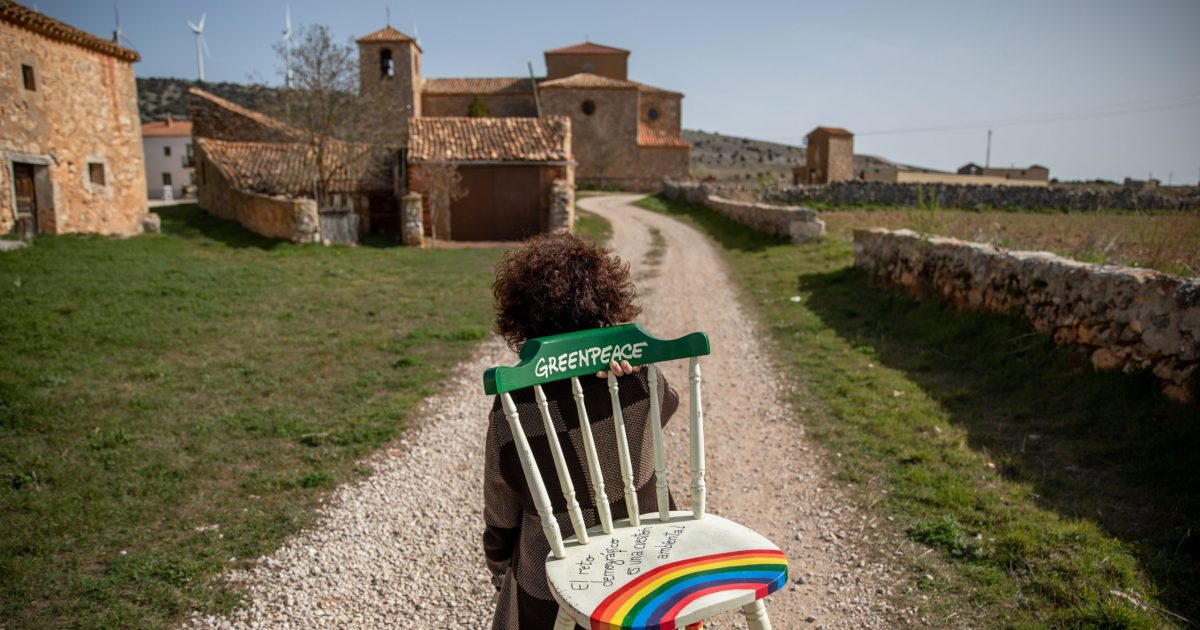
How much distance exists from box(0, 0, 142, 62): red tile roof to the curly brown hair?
54.7ft

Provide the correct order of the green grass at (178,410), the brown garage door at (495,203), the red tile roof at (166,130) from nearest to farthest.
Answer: the green grass at (178,410)
the brown garage door at (495,203)
the red tile roof at (166,130)

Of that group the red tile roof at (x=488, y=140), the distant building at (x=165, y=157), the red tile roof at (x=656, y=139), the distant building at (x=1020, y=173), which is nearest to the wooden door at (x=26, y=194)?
the red tile roof at (x=488, y=140)

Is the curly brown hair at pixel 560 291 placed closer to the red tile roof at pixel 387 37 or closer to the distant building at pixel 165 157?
the red tile roof at pixel 387 37

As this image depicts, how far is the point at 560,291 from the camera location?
2.04 meters

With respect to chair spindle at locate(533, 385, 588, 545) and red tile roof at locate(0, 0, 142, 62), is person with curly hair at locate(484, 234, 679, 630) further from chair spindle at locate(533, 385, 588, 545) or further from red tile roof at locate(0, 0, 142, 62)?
red tile roof at locate(0, 0, 142, 62)

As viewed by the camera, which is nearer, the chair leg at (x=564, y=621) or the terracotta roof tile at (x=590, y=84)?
the chair leg at (x=564, y=621)

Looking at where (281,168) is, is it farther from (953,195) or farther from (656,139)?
(656,139)

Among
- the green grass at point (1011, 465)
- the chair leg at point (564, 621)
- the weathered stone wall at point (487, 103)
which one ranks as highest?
the weathered stone wall at point (487, 103)

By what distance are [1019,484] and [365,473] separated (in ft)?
13.6

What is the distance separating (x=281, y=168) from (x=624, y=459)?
20702mm

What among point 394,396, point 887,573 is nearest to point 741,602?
point 887,573

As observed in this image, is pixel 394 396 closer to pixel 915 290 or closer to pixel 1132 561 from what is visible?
pixel 1132 561

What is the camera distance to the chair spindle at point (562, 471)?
1.86 meters

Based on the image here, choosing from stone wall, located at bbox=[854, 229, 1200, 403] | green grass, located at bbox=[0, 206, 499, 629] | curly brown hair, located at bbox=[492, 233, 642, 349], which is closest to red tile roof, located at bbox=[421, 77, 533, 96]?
green grass, located at bbox=[0, 206, 499, 629]
